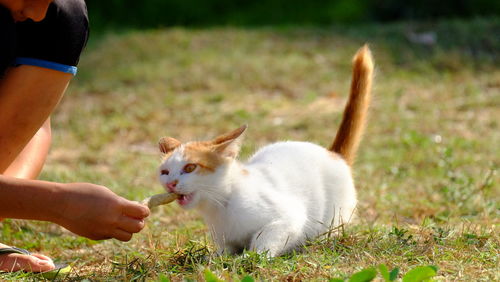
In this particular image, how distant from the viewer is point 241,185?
7.58 ft

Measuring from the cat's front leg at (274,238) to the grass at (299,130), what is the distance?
0.08 meters

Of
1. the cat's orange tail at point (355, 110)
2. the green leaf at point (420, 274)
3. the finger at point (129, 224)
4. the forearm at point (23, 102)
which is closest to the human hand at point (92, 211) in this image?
the finger at point (129, 224)

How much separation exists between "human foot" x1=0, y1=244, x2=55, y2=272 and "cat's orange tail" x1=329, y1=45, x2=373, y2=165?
113cm

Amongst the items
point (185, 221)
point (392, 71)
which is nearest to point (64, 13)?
point (185, 221)

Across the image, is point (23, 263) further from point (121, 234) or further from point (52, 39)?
point (52, 39)

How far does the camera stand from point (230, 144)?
229 centimetres

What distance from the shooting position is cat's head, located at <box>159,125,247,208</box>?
86.4 inches

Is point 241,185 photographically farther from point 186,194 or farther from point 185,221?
point 185,221

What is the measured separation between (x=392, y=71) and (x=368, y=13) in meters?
2.66

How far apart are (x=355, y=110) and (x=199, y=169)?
2.61 ft

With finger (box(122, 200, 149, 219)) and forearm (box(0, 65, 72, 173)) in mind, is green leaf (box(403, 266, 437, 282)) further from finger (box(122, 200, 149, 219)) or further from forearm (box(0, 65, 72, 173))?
forearm (box(0, 65, 72, 173))

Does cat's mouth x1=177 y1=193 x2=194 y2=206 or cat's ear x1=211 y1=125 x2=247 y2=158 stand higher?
cat's ear x1=211 y1=125 x2=247 y2=158

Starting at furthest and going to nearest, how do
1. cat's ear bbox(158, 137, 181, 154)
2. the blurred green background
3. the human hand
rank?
1. the blurred green background
2. cat's ear bbox(158, 137, 181, 154)
3. the human hand

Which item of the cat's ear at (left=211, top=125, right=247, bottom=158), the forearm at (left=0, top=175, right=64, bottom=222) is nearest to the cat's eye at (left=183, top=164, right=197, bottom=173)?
the cat's ear at (left=211, top=125, right=247, bottom=158)
